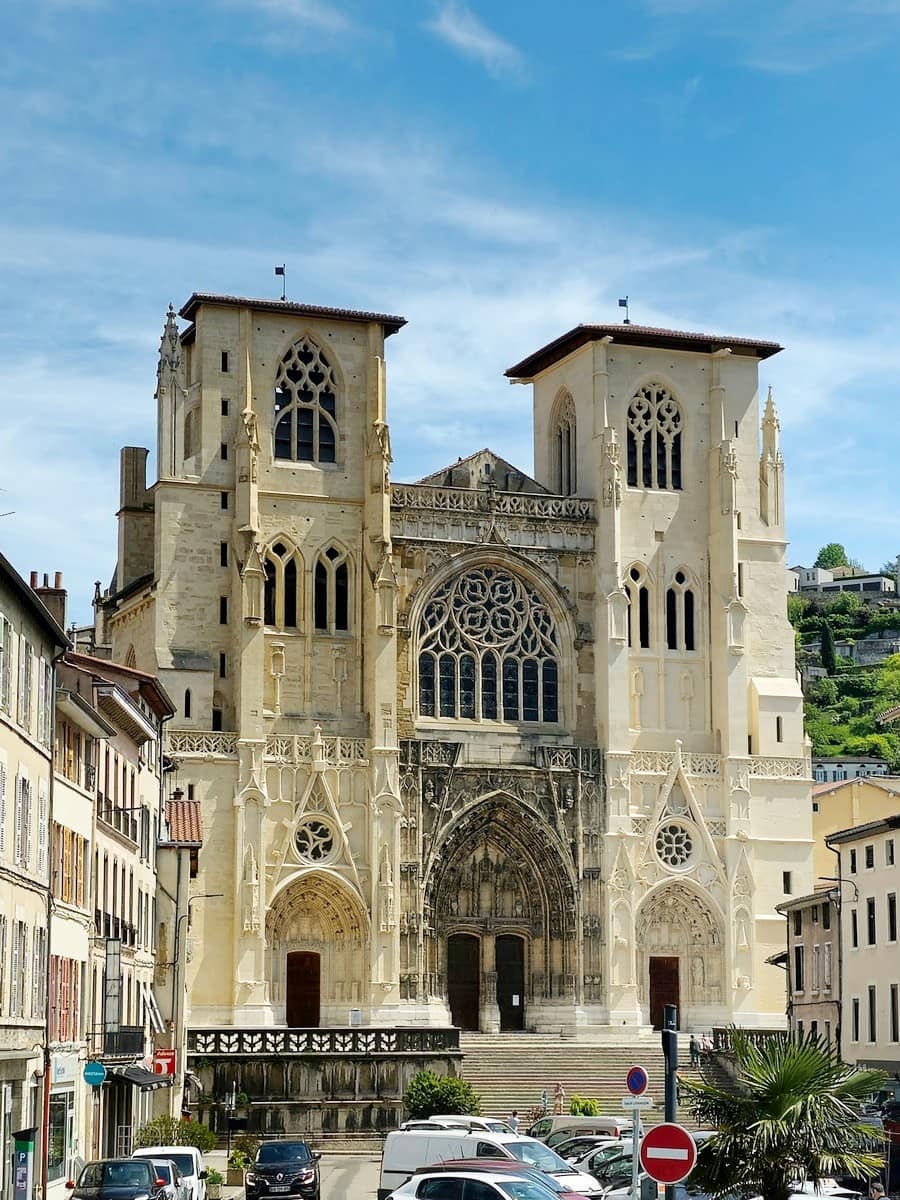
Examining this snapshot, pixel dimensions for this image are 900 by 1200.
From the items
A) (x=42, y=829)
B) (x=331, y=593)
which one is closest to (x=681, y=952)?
(x=331, y=593)

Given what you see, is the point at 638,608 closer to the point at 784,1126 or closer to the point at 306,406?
the point at 306,406

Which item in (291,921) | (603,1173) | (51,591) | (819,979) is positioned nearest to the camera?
(603,1173)

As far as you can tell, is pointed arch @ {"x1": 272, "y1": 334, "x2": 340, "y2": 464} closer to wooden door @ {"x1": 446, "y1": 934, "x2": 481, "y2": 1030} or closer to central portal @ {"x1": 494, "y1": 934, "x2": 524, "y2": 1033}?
wooden door @ {"x1": 446, "y1": 934, "x2": 481, "y2": 1030}

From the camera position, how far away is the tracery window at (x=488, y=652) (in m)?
76.2

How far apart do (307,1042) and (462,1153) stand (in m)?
28.5

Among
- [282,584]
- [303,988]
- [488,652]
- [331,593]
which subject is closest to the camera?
A: [303,988]

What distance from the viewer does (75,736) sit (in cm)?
4334

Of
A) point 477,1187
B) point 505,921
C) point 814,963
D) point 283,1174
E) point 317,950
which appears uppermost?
point 505,921

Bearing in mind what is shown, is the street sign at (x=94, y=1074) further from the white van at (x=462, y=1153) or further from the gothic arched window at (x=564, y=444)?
the gothic arched window at (x=564, y=444)

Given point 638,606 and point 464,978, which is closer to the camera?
point 464,978

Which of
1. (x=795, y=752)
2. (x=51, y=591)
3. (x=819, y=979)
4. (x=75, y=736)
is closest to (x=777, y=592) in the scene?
(x=795, y=752)

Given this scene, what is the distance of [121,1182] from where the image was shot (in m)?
32.6

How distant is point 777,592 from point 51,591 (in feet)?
121

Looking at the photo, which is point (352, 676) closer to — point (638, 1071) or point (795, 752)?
point (795, 752)
